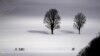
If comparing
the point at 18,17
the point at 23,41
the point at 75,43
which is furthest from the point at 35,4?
the point at 75,43

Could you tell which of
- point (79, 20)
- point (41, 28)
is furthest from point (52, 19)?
point (79, 20)

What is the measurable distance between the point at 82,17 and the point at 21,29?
917 millimetres

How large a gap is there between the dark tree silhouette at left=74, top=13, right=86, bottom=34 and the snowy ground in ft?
0.18

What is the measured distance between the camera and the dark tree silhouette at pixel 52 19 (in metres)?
3.77

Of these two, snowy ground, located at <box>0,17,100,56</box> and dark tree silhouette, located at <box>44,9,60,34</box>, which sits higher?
dark tree silhouette, located at <box>44,9,60,34</box>

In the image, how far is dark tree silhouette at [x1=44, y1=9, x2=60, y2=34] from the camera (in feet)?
12.4

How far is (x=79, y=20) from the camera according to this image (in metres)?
3.79

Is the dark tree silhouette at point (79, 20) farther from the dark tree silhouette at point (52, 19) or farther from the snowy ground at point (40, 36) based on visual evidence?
the dark tree silhouette at point (52, 19)

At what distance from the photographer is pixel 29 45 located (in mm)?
3744

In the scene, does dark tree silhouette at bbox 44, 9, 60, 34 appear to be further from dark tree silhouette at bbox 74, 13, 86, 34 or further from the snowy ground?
dark tree silhouette at bbox 74, 13, 86, 34

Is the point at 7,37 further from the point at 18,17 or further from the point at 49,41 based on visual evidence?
the point at 49,41

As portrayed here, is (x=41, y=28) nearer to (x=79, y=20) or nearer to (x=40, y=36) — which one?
(x=40, y=36)

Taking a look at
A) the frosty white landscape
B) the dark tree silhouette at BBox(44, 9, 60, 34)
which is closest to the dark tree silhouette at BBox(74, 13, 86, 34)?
the frosty white landscape

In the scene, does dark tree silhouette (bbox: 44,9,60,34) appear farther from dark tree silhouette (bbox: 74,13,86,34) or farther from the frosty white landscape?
dark tree silhouette (bbox: 74,13,86,34)
